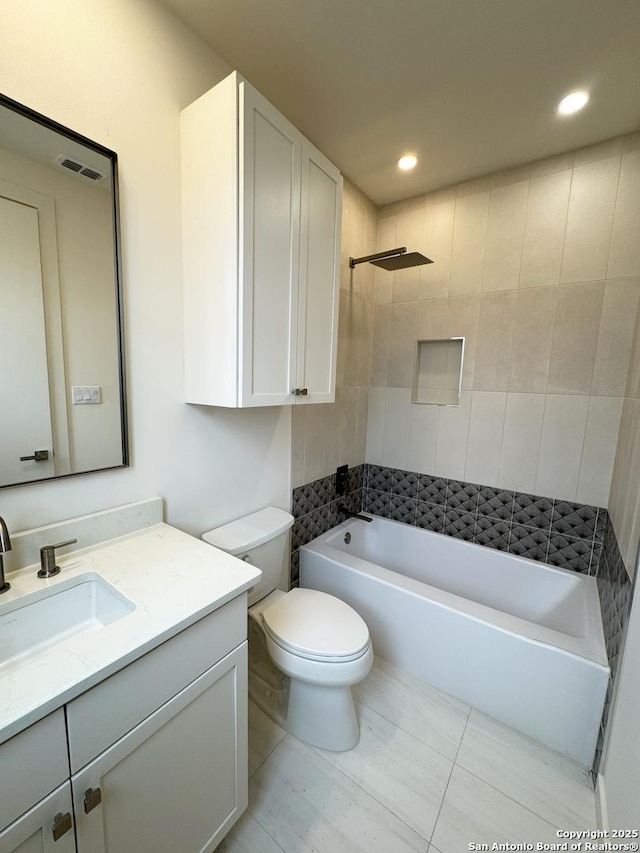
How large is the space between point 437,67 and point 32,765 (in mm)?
2336

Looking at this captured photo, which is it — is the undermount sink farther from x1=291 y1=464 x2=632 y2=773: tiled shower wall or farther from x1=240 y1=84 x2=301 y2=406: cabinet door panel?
x1=291 y1=464 x2=632 y2=773: tiled shower wall

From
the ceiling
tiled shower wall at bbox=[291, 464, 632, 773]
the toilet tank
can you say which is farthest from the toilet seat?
the ceiling

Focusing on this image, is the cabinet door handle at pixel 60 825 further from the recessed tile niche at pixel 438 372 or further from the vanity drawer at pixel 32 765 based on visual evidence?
the recessed tile niche at pixel 438 372

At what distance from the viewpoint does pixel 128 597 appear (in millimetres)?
887

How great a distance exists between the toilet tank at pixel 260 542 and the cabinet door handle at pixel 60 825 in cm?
78

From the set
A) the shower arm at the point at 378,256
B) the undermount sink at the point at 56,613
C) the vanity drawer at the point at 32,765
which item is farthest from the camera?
the shower arm at the point at 378,256

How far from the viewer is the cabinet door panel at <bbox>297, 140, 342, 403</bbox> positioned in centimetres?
141

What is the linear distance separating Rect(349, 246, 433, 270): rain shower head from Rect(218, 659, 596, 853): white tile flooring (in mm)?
2270

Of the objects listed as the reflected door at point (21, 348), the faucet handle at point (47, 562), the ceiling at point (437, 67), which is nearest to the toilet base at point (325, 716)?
the faucet handle at point (47, 562)

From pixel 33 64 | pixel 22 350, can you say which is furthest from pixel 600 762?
pixel 33 64

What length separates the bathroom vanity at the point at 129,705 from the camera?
2.03ft

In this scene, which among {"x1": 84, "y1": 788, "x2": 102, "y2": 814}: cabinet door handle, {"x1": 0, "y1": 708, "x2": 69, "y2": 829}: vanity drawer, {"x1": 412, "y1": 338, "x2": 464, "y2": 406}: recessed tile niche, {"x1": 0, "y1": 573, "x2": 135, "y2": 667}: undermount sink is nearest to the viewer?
{"x1": 0, "y1": 708, "x2": 69, "y2": 829}: vanity drawer

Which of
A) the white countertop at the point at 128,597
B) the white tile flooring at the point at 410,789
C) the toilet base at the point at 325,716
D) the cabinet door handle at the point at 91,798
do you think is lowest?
the white tile flooring at the point at 410,789

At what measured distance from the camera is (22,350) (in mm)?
963
